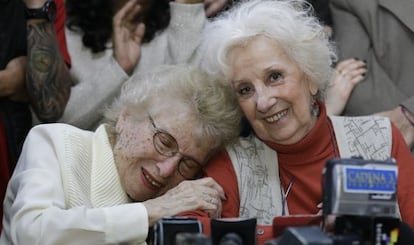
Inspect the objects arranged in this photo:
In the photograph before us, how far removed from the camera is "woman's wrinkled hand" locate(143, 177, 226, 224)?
2.31 m

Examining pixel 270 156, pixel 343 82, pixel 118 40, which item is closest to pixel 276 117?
pixel 270 156

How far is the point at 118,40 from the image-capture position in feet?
10.6

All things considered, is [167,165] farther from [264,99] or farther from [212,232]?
[212,232]

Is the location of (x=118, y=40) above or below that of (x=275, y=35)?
below

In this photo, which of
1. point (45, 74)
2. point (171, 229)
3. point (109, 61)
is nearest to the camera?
point (171, 229)

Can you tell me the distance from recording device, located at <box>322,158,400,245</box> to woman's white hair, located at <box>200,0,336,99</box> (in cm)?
93

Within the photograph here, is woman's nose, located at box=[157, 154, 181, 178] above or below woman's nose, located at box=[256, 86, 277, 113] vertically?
below

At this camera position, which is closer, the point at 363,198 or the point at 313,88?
the point at 363,198

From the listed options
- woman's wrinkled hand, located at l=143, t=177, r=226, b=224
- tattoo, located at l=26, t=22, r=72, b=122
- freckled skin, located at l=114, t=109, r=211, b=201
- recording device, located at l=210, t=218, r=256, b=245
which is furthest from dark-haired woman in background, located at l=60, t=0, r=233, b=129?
recording device, located at l=210, t=218, r=256, b=245

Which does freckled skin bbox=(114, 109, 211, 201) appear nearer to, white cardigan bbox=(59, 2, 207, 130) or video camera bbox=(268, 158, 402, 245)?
white cardigan bbox=(59, 2, 207, 130)

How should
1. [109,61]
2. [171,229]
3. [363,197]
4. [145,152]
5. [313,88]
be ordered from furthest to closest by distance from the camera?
[109,61]
[313,88]
[145,152]
[171,229]
[363,197]

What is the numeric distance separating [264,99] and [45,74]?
2.73 feet

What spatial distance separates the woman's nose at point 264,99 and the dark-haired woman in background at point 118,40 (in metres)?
0.72

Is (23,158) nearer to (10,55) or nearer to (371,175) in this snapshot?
(10,55)
